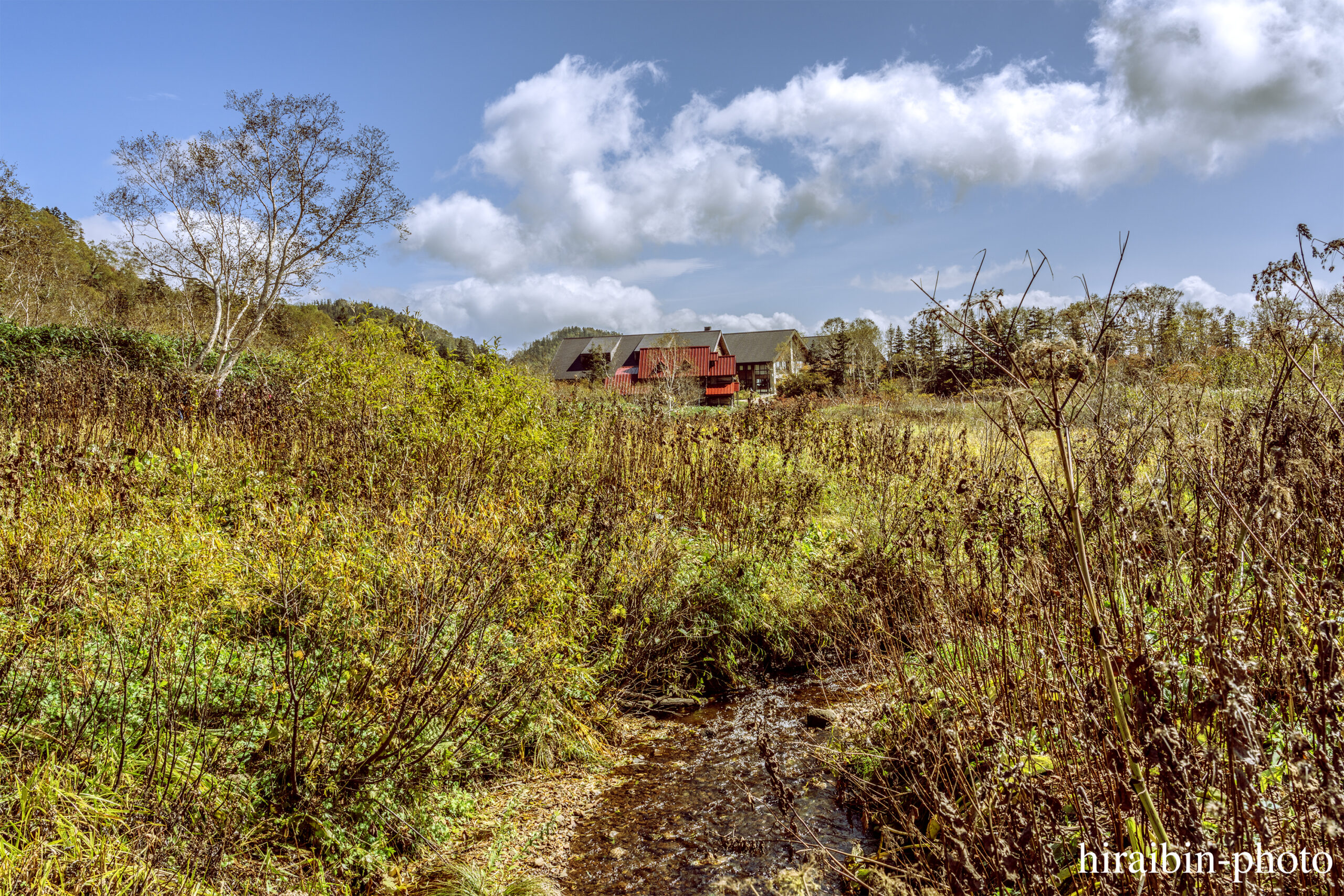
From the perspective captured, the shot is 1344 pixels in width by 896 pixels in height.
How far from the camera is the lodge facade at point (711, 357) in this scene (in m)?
45.4

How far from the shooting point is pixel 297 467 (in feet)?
19.5

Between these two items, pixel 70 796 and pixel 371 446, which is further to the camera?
pixel 371 446

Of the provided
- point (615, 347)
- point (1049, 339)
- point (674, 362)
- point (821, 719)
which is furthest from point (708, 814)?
point (615, 347)

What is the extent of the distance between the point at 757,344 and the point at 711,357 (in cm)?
594

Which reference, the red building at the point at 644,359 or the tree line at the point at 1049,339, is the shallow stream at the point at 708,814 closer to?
the tree line at the point at 1049,339

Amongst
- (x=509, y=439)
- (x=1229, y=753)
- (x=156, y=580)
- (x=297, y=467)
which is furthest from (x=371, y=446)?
(x=1229, y=753)

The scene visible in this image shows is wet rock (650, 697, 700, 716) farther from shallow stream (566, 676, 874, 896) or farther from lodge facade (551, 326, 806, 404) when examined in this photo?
lodge facade (551, 326, 806, 404)

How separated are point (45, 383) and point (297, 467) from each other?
14.7ft

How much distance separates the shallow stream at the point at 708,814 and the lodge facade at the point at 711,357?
1451 inches

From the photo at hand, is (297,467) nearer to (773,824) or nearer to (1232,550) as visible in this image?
(773,824)

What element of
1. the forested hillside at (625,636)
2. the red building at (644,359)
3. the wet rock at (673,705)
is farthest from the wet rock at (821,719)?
the red building at (644,359)

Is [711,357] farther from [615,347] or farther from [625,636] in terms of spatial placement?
[625,636]

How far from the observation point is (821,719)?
167 inches

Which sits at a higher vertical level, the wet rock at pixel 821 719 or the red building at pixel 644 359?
the red building at pixel 644 359
